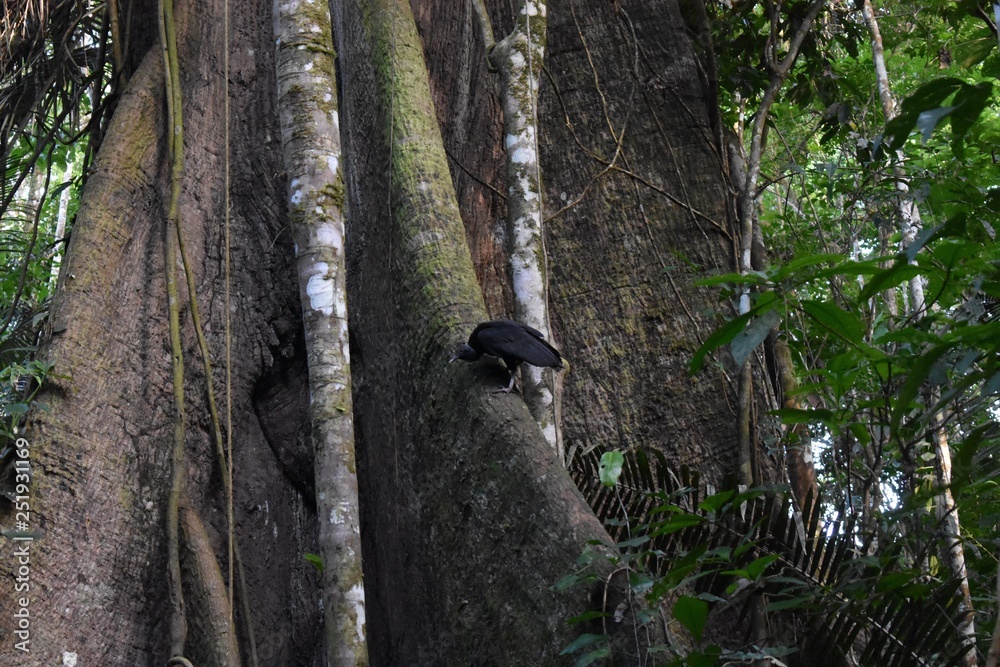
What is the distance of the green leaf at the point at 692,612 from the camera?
1.98 metres

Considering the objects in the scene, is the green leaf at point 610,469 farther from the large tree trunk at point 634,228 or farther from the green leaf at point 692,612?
the large tree trunk at point 634,228

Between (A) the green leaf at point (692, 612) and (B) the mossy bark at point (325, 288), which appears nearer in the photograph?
(A) the green leaf at point (692, 612)

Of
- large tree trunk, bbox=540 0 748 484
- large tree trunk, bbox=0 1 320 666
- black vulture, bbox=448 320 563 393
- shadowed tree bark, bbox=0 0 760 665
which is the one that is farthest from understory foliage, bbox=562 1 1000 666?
large tree trunk, bbox=0 1 320 666

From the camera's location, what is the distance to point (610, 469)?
7.83ft

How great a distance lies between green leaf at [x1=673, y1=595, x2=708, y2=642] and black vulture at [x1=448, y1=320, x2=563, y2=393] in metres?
1.39

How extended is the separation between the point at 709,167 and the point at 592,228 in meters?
0.70

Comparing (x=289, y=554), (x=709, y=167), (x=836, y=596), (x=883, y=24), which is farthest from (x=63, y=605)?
(x=883, y=24)

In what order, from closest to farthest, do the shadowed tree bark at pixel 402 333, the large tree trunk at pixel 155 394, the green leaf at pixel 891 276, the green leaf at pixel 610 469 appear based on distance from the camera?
the green leaf at pixel 891 276
the green leaf at pixel 610 469
the shadowed tree bark at pixel 402 333
the large tree trunk at pixel 155 394

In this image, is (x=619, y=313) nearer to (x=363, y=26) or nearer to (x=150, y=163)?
(x=363, y=26)

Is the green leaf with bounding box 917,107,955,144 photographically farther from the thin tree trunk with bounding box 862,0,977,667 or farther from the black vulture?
the black vulture

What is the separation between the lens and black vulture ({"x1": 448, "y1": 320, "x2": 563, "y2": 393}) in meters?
3.24

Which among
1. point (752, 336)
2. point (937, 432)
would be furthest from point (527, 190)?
point (752, 336)

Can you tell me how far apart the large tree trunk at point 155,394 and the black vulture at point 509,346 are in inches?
45.3

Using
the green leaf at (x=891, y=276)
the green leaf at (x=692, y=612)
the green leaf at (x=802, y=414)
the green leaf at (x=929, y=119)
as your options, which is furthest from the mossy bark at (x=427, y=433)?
the green leaf at (x=929, y=119)
